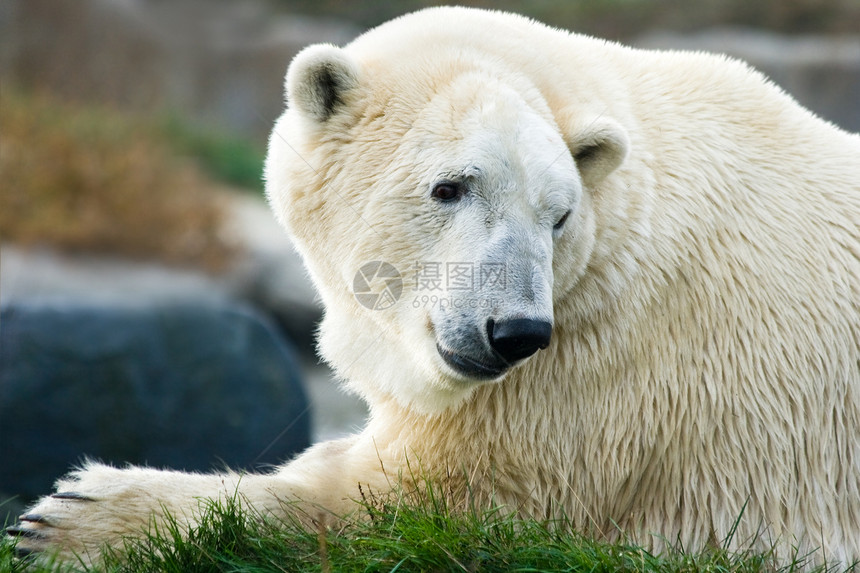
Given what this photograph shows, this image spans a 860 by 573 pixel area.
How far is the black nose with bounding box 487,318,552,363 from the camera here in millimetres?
2875

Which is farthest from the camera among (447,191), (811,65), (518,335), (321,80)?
(811,65)

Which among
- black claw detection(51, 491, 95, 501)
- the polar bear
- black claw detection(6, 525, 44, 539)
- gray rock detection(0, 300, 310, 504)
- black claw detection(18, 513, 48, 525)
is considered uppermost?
the polar bear

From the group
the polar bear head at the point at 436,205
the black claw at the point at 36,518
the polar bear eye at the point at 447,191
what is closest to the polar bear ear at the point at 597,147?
the polar bear head at the point at 436,205

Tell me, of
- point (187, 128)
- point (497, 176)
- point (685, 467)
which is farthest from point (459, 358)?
point (187, 128)

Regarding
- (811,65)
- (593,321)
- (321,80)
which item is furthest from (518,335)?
(811,65)

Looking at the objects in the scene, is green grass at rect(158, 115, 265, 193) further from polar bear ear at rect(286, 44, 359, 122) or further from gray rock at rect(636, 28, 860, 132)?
polar bear ear at rect(286, 44, 359, 122)

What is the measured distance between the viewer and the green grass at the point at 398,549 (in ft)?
9.48

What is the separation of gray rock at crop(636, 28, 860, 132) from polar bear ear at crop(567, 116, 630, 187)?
12403 mm

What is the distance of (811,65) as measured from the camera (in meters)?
15.2

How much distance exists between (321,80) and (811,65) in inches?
547

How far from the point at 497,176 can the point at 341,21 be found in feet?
54.9

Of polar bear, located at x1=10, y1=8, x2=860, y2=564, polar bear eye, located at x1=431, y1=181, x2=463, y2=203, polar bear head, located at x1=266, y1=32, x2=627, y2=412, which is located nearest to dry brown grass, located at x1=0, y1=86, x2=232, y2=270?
polar bear, located at x1=10, y1=8, x2=860, y2=564

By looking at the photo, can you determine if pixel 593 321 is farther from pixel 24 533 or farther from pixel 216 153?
pixel 216 153

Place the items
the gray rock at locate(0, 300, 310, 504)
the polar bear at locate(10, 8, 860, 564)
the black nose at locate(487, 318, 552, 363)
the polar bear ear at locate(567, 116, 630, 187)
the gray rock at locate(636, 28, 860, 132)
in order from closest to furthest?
the black nose at locate(487, 318, 552, 363)
the polar bear ear at locate(567, 116, 630, 187)
the polar bear at locate(10, 8, 860, 564)
the gray rock at locate(0, 300, 310, 504)
the gray rock at locate(636, 28, 860, 132)
